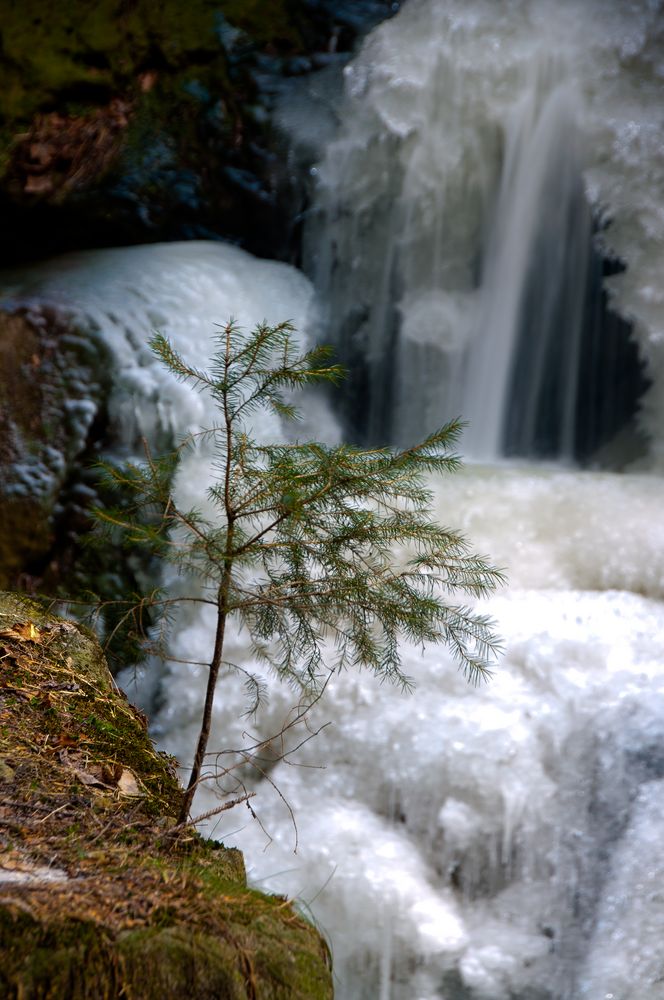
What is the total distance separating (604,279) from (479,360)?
2.95 feet

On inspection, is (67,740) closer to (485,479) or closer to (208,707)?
(208,707)

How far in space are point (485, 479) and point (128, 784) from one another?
8.96 ft

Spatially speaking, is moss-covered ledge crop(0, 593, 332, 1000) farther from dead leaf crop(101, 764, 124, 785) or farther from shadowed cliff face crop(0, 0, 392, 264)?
shadowed cliff face crop(0, 0, 392, 264)

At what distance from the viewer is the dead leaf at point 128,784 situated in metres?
1.94

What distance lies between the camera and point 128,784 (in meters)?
1.97

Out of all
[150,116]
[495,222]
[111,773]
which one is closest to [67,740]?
[111,773]

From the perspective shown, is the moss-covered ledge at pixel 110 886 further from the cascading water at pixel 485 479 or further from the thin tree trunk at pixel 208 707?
the cascading water at pixel 485 479

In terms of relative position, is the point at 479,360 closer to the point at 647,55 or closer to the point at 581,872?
the point at 647,55

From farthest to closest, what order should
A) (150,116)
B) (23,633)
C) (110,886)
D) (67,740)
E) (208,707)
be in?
(150,116)
(23,633)
(67,740)
(208,707)
(110,886)

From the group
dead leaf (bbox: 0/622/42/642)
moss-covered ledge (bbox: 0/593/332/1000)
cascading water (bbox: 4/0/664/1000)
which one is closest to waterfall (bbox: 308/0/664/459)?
cascading water (bbox: 4/0/664/1000)

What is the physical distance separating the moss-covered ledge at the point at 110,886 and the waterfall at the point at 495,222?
13.6ft

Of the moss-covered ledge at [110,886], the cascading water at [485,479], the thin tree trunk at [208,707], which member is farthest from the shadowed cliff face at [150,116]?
the thin tree trunk at [208,707]

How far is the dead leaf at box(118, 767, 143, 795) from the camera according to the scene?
6.35 ft

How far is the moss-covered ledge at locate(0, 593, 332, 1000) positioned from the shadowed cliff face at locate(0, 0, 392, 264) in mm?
3602
